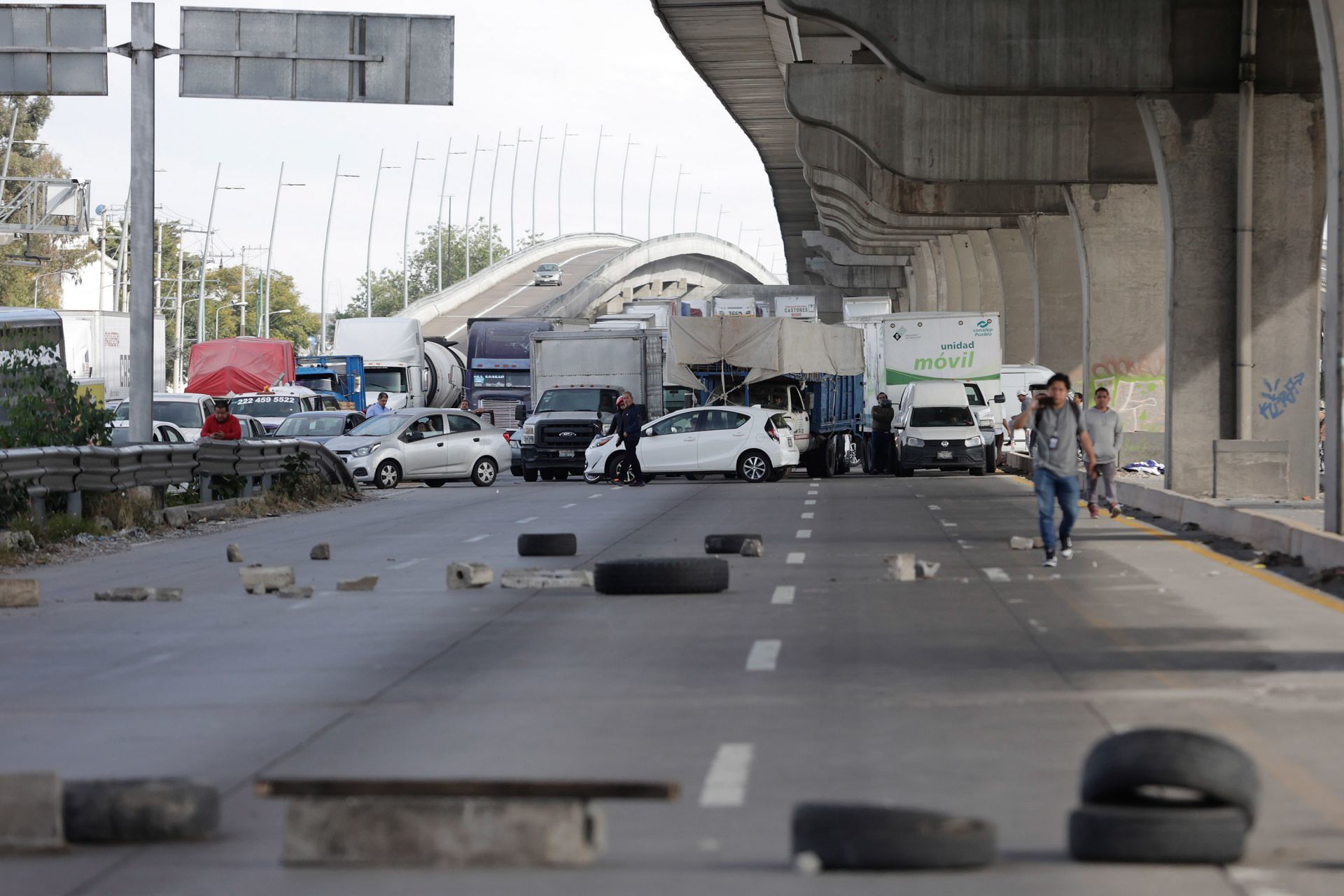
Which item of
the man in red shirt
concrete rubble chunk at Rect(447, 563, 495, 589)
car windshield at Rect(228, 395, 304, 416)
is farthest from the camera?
car windshield at Rect(228, 395, 304, 416)

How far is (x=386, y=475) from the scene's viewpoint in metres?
37.6

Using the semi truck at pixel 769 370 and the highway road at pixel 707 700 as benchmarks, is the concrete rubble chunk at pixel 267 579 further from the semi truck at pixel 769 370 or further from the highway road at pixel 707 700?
the semi truck at pixel 769 370

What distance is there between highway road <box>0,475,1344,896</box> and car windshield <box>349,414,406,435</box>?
18.6 meters

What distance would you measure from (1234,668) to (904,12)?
19981 mm

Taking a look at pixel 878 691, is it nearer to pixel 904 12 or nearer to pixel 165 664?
pixel 165 664

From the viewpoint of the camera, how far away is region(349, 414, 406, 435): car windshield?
37.9 metres

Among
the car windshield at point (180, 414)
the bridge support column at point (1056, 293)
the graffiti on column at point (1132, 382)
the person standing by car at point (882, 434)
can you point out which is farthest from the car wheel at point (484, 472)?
the bridge support column at point (1056, 293)

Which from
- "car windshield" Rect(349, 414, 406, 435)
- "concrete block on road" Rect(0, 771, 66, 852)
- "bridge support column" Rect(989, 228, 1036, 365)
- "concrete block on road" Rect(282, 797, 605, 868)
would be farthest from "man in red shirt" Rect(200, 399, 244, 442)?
"bridge support column" Rect(989, 228, 1036, 365)

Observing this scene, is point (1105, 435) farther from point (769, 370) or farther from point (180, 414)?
point (180, 414)

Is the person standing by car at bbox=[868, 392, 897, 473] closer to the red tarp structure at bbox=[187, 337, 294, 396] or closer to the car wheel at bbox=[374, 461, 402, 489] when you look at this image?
the car wheel at bbox=[374, 461, 402, 489]

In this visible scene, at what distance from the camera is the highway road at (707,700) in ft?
20.6

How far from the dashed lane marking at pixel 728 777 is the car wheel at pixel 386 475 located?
97.2 feet

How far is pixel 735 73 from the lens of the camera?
155 ft

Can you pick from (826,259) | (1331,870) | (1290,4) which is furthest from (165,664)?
(826,259)
